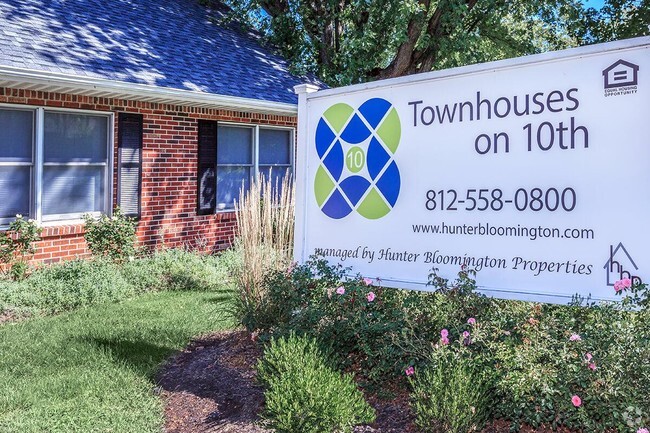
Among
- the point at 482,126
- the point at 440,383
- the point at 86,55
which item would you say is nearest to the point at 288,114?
the point at 86,55

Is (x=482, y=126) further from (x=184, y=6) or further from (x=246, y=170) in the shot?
(x=184, y=6)

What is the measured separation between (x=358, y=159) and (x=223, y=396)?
1.82m

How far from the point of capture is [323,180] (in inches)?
177

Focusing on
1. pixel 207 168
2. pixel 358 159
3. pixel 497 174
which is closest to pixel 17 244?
pixel 207 168

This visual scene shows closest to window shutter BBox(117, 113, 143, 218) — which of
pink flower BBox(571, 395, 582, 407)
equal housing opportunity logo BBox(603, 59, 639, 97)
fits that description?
equal housing opportunity logo BBox(603, 59, 639, 97)

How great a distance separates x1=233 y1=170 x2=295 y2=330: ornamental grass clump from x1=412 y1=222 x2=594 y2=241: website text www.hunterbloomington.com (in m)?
1.54

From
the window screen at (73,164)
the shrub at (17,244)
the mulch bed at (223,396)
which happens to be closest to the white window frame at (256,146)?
the window screen at (73,164)

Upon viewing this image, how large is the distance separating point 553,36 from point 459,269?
600 inches

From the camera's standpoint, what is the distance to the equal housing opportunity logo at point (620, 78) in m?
3.20

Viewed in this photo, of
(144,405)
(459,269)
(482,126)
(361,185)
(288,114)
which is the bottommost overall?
(144,405)

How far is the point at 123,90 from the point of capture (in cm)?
796

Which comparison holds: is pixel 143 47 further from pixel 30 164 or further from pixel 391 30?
pixel 391 30

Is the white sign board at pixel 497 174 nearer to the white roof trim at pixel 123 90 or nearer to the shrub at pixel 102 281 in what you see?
the shrub at pixel 102 281

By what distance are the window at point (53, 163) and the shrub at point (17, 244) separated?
0.22m
